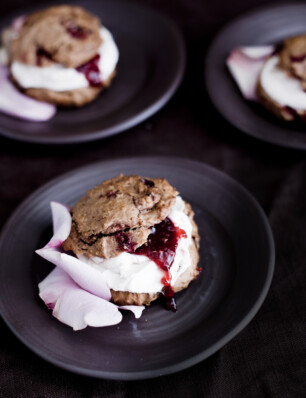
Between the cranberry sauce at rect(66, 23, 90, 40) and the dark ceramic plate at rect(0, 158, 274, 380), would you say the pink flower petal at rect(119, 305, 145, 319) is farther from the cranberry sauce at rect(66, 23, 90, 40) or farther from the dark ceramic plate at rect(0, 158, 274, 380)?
the cranberry sauce at rect(66, 23, 90, 40)

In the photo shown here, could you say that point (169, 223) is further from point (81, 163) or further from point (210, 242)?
point (81, 163)

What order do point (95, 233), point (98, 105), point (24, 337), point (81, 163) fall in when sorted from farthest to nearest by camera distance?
point (98, 105) < point (81, 163) < point (95, 233) < point (24, 337)

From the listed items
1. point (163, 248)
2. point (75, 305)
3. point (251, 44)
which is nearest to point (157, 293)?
point (163, 248)

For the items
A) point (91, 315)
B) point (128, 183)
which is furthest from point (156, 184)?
point (91, 315)

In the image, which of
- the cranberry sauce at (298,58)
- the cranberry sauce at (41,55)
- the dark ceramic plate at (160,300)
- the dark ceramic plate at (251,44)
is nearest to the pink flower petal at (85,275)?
the dark ceramic plate at (160,300)

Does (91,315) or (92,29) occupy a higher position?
(92,29)

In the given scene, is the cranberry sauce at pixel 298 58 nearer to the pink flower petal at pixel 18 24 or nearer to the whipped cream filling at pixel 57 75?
the whipped cream filling at pixel 57 75

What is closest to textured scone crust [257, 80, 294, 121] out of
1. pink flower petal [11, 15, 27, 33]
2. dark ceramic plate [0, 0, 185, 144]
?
dark ceramic plate [0, 0, 185, 144]
